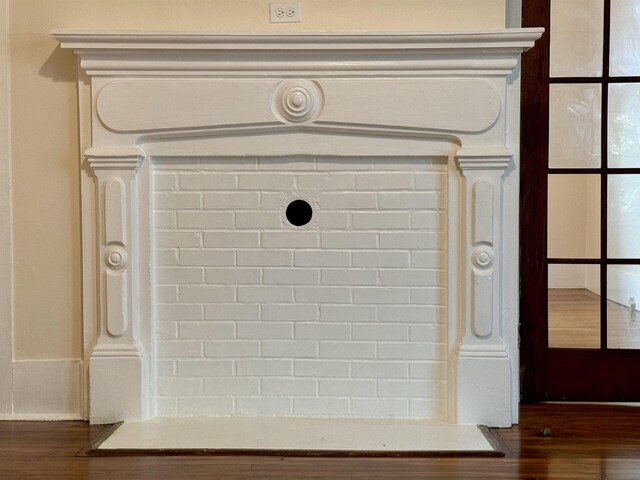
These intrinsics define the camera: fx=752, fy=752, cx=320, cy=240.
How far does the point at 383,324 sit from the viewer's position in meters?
3.33

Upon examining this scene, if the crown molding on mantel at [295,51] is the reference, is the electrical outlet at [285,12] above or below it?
above

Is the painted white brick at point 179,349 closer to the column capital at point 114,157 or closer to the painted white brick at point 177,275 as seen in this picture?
→ the painted white brick at point 177,275

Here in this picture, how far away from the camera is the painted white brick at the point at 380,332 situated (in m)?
3.32

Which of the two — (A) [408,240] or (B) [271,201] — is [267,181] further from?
(A) [408,240]

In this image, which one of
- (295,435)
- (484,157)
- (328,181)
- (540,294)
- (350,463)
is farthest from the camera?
(540,294)

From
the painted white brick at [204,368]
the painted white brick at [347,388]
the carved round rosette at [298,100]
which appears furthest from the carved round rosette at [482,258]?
the painted white brick at [204,368]

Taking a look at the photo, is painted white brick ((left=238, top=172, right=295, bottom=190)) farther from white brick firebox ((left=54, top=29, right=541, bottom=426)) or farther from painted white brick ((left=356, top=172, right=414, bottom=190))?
painted white brick ((left=356, top=172, right=414, bottom=190))

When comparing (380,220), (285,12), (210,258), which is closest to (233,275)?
(210,258)

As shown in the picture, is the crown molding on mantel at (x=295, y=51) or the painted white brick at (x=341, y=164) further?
the painted white brick at (x=341, y=164)

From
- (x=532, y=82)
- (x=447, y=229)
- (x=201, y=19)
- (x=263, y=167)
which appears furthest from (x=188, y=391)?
(x=532, y=82)

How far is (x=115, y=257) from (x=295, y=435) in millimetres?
1086

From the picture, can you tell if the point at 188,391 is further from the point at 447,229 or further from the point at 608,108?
the point at 608,108

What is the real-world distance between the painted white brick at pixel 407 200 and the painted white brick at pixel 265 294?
0.57 m

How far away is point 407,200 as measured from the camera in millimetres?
3303
